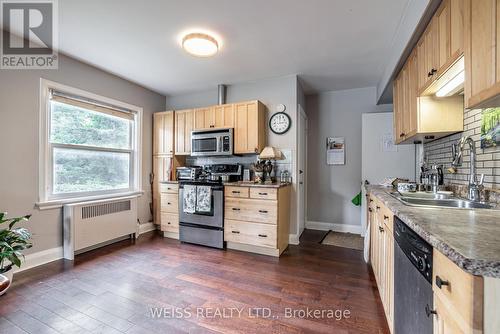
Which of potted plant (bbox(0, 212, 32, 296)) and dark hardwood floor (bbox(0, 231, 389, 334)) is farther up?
potted plant (bbox(0, 212, 32, 296))

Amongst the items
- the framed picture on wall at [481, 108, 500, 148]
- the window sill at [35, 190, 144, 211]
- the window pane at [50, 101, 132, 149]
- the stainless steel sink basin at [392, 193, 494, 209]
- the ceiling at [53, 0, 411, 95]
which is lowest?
the window sill at [35, 190, 144, 211]

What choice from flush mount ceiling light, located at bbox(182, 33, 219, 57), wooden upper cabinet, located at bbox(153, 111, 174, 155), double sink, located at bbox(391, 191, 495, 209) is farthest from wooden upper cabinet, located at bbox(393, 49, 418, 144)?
wooden upper cabinet, located at bbox(153, 111, 174, 155)

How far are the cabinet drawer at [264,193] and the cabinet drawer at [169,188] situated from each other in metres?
1.34

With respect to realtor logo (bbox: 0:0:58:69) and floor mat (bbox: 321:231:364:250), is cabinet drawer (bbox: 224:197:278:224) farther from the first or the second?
realtor logo (bbox: 0:0:58:69)

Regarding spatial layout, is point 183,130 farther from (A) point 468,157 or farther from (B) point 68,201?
(A) point 468,157

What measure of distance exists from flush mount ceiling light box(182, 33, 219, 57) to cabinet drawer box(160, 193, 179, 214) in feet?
7.04

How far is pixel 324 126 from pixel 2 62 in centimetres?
431

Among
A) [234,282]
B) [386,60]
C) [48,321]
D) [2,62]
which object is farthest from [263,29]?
[48,321]

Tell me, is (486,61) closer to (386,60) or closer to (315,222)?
(386,60)

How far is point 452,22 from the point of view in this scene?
139cm

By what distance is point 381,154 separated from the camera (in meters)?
3.51

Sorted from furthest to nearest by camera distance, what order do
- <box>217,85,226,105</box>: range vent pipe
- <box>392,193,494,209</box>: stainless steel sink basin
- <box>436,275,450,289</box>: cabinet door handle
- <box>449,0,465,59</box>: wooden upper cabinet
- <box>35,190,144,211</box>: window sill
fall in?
1. <box>217,85,226,105</box>: range vent pipe
2. <box>35,190,144,211</box>: window sill
3. <box>392,193,494,209</box>: stainless steel sink basin
4. <box>449,0,465,59</box>: wooden upper cabinet
5. <box>436,275,450,289</box>: cabinet door handle

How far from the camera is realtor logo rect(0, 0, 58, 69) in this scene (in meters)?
2.03

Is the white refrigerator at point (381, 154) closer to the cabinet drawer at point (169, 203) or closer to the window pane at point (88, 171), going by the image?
the cabinet drawer at point (169, 203)
